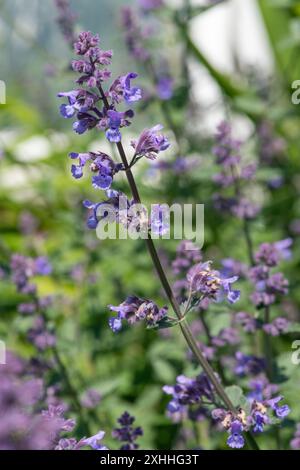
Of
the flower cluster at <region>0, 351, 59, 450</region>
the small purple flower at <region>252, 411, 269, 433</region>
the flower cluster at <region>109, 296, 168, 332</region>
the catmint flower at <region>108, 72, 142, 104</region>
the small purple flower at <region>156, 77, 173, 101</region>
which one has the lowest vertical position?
the flower cluster at <region>0, 351, 59, 450</region>

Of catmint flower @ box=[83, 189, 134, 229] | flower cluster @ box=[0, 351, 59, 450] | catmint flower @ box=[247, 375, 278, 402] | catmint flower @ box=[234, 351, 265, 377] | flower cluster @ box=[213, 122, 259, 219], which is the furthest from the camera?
flower cluster @ box=[213, 122, 259, 219]

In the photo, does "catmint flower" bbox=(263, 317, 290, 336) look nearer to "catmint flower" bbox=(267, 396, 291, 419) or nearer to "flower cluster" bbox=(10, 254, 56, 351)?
"catmint flower" bbox=(267, 396, 291, 419)

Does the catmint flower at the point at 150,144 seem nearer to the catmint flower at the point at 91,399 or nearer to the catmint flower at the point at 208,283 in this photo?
the catmint flower at the point at 208,283

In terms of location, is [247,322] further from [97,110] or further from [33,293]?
[97,110]

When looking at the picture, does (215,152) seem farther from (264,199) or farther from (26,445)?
(264,199)

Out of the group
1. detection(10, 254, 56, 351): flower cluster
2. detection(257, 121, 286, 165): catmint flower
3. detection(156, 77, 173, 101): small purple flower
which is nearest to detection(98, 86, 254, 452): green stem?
detection(10, 254, 56, 351): flower cluster

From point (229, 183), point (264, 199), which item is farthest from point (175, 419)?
point (264, 199)

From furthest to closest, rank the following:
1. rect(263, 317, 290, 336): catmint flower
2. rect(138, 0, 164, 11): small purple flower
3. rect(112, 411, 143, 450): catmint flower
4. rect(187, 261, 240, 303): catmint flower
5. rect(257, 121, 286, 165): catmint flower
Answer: rect(257, 121, 286, 165): catmint flower, rect(138, 0, 164, 11): small purple flower, rect(263, 317, 290, 336): catmint flower, rect(112, 411, 143, 450): catmint flower, rect(187, 261, 240, 303): catmint flower

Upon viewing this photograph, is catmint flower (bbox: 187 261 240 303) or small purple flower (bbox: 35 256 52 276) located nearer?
catmint flower (bbox: 187 261 240 303)
